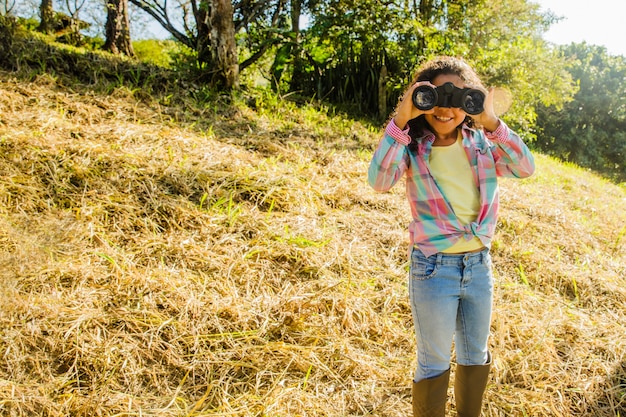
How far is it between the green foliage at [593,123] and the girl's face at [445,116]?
1517 centimetres

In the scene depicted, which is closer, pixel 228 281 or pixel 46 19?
pixel 228 281

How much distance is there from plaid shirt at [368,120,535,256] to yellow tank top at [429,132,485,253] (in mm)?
20

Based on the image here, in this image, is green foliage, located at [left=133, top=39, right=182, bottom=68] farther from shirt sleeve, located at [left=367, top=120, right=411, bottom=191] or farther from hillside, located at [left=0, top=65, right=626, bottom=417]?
shirt sleeve, located at [left=367, top=120, right=411, bottom=191]

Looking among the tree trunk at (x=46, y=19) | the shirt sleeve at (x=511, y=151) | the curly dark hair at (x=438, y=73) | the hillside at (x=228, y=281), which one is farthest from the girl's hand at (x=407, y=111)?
the tree trunk at (x=46, y=19)

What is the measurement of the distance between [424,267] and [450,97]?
535 millimetres

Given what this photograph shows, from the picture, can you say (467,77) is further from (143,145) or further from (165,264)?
(143,145)

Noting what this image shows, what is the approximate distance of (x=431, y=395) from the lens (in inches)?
64.2

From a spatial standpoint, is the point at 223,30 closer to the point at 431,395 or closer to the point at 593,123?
the point at 431,395

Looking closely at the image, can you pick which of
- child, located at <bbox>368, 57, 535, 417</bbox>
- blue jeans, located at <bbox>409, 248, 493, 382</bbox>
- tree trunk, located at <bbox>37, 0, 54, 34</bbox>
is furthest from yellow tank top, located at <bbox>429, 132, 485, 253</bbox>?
tree trunk, located at <bbox>37, 0, 54, 34</bbox>

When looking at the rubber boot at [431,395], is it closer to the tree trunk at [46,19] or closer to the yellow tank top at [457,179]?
the yellow tank top at [457,179]

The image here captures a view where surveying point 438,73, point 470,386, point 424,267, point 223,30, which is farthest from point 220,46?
point 470,386

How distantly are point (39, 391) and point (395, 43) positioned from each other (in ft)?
15.7

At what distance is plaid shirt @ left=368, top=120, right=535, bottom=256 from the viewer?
1.58 metres

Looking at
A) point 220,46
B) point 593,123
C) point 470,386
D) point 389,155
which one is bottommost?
point 470,386
